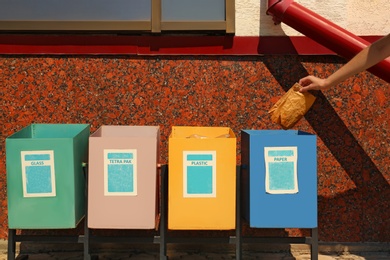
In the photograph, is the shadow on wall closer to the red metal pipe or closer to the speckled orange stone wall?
the speckled orange stone wall

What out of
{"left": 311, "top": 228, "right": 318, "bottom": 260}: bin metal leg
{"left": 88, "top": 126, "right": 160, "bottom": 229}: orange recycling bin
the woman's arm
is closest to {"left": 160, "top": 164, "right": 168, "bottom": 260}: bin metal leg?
{"left": 88, "top": 126, "right": 160, "bottom": 229}: orange recycling bin

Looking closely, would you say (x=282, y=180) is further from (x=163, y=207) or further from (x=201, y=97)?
(x=201, y=97)

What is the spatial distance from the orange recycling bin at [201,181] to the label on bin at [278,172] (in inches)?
9.0

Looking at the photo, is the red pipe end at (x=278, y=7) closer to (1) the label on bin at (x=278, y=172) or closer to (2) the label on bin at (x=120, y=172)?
(1) the label on bin at (x=278, y=172)

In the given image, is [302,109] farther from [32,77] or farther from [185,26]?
[32,77]

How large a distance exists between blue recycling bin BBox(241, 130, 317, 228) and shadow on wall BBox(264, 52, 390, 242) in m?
0.84

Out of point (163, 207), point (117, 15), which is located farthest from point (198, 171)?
point (117, 15)

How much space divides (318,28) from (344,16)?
17.0 inches

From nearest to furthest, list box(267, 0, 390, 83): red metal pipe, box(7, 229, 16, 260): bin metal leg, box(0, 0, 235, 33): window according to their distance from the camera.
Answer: box(7, 229, 16, 260): bin metal leg
box(267, 0, 390, 83): red metal pipe
box(0, 0, 235, 33): window

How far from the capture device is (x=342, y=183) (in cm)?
434

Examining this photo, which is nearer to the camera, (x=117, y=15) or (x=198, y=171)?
(x=198, y=171)

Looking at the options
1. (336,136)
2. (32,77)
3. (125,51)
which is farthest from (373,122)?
(32,77)

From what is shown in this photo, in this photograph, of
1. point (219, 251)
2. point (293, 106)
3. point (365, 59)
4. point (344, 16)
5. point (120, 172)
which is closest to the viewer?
point (365, 59)

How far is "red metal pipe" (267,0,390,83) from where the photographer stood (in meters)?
3.92
